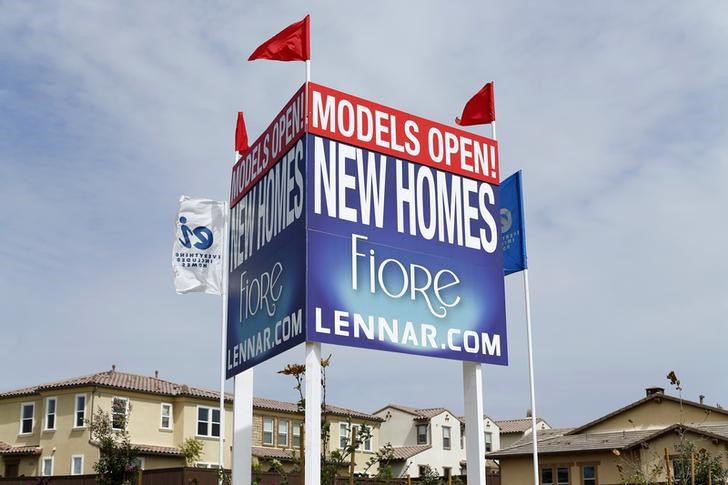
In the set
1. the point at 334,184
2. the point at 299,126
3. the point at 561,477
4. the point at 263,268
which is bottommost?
the point at 561,477

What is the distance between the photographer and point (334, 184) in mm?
11219

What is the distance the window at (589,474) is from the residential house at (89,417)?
1135 centimetres

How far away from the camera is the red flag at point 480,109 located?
1369 cm

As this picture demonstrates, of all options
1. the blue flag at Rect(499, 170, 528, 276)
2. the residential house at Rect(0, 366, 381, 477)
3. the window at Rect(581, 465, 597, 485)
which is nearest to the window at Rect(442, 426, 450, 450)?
the residential house at Rect(0, 366, 381, 477)

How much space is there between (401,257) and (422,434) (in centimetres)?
6214

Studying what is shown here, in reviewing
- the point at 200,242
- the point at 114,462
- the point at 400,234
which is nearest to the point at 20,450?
the point at 114,462

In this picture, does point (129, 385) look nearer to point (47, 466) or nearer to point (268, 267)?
point (47, 466)

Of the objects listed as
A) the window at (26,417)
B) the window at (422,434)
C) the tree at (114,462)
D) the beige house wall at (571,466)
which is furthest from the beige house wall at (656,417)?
the window at (26,417)

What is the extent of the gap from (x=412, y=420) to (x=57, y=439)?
95.6 feet

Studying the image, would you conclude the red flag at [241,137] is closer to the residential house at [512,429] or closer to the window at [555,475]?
the window at [555,475]

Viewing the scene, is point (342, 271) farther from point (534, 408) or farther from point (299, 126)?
point (534, 408)

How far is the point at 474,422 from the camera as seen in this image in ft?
38.9

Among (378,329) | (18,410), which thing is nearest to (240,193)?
(378,329)

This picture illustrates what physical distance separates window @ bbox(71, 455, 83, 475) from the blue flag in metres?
36.5
